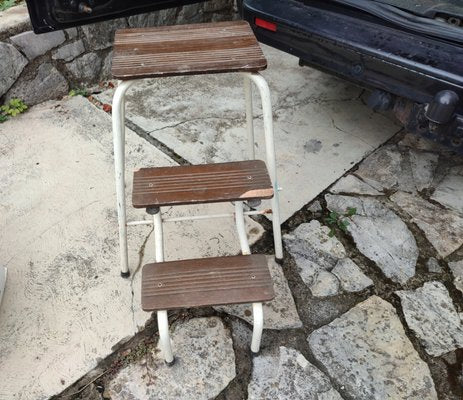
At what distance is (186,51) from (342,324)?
51.9 inches

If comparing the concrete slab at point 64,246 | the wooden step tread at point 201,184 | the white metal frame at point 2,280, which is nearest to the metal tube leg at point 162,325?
the wooden step tread at point 201,184

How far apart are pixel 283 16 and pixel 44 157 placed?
167 cm

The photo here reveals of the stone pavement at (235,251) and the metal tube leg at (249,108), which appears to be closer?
the stone pavement at (235,251)

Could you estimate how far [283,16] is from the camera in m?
2.52

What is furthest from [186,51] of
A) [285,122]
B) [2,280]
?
[285,122]

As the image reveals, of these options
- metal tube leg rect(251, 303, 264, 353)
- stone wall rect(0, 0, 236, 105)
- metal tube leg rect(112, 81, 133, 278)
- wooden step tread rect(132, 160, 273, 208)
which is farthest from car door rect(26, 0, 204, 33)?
metal tube leg rect(251, 303, 264, 353)

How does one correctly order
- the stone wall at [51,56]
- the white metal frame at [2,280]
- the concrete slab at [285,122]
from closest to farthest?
the white metal frame at [2,280] < the concrete slab at [285,122] < the stone wall at [51,56]

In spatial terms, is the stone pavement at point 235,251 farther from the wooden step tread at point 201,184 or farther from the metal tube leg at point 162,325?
the wooden step tread at point 201,184

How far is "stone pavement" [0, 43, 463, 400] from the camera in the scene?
1699 mm

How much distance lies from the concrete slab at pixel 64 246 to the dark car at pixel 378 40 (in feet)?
2.40

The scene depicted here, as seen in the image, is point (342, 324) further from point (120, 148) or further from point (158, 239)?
point (120, 148)

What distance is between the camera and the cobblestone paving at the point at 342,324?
1.67 metres

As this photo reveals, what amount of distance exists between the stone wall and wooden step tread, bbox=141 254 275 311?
6.39 feet

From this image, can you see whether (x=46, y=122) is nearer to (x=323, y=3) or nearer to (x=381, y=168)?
(x=323, y=3)
